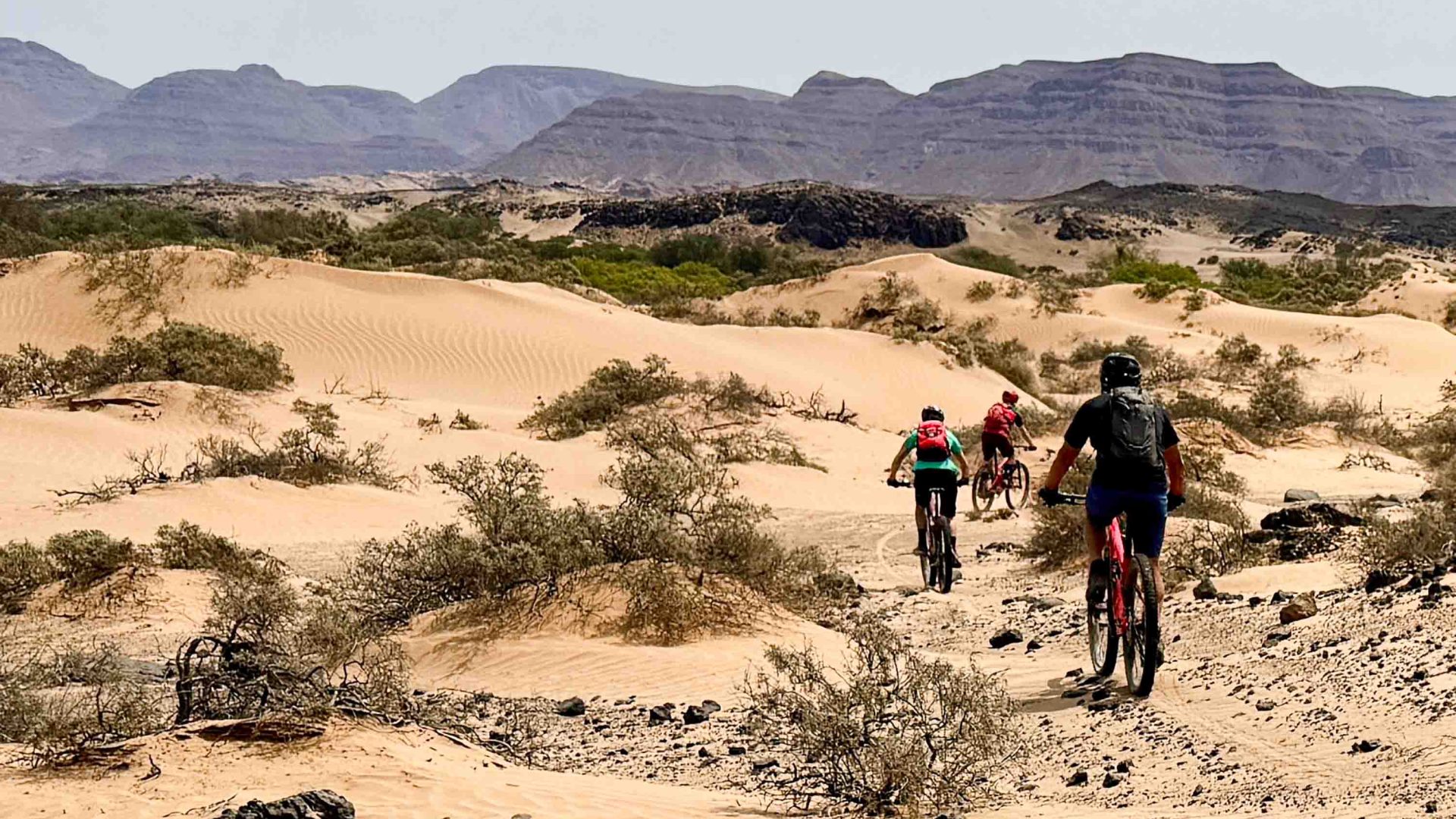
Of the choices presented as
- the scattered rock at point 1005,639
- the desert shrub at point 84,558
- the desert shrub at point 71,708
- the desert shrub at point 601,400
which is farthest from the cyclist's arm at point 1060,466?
the desert shrub at point 601,400

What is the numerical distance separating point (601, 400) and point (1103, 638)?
14.9 m

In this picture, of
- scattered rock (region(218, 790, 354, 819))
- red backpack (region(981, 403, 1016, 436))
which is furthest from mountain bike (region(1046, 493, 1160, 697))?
red backpack (region(981, 403, 1016, 436))

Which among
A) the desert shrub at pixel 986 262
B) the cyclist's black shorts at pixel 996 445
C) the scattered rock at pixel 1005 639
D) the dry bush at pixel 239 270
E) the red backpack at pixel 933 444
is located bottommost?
the scattered rock at pixel 1005 639

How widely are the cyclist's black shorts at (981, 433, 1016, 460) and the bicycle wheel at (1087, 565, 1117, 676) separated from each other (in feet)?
21.2

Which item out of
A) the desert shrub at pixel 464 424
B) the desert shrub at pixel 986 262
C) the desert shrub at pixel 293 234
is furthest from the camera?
the desert shrub at pixel 986 262

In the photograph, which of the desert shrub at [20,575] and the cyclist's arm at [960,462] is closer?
the desert shrub at [20,575]

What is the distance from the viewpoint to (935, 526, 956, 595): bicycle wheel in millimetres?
10367

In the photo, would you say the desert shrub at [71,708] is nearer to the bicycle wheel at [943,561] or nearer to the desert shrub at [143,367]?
the bicycle wheel at [943,561]

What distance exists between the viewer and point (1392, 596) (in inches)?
278

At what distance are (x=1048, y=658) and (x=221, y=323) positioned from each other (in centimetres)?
2336

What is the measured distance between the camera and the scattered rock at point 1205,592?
328 inches

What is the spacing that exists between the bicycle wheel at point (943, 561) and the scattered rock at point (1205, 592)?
2.24 metres

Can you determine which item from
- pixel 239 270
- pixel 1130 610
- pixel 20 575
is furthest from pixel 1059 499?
pixel 239 270

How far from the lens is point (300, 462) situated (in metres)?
15.6
